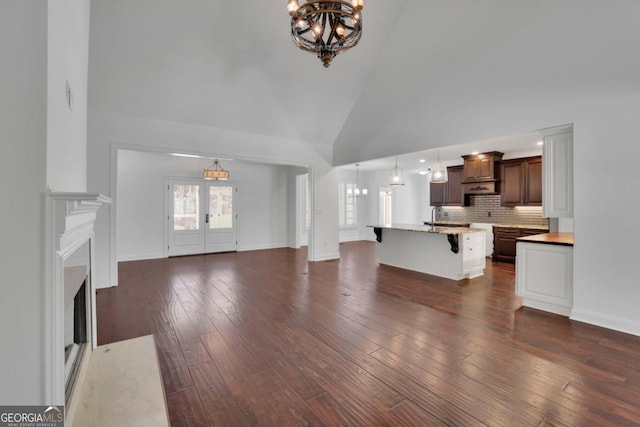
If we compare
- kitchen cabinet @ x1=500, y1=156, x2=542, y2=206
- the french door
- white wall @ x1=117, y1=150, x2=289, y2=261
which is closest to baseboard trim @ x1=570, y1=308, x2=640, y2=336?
kitchen cabinet @ x1=500, y1=156, x2=542, y2=206

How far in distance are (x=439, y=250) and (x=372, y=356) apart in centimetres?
343

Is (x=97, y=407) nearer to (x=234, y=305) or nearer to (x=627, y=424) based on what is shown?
(x=234, y=305)

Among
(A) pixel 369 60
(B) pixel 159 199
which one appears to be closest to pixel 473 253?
(A) pixel 369 60

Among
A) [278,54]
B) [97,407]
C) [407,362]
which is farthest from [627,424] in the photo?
[278,54]

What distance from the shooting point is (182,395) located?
6.77 feet

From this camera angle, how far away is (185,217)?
7.70 metres

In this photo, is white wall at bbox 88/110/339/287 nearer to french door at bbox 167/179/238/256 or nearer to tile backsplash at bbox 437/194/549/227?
french door at bbox 167/179/238/256

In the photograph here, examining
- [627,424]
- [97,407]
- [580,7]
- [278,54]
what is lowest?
[627,424]

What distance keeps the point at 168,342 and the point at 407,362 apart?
7.53ft

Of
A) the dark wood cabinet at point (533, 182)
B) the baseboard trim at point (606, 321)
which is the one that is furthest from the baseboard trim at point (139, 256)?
the dark wood cabinet at point (533, 182)

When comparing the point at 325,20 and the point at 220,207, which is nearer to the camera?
the point at 325,20

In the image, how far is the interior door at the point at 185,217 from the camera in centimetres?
748

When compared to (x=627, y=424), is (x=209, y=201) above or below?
above

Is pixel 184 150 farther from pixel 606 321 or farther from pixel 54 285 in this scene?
pixel 606 321
